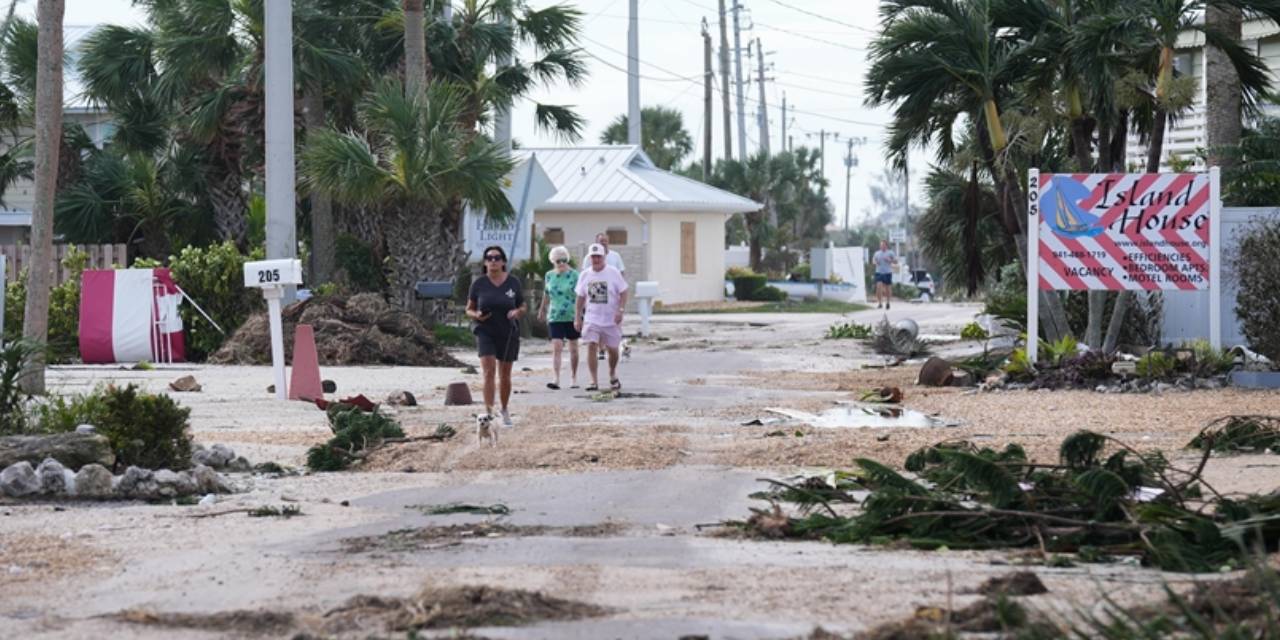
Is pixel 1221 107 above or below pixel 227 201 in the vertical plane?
above

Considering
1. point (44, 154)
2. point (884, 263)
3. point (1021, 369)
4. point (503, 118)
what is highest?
point (503, 118)

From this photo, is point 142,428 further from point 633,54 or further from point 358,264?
point 633,54

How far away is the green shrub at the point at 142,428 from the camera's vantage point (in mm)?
12039

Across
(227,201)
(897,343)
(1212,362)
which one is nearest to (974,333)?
(897,343)

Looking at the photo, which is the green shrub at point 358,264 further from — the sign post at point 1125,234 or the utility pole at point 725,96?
the utility pole at point 725,96

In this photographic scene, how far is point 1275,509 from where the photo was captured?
875cm

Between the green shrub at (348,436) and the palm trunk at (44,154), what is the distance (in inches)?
137

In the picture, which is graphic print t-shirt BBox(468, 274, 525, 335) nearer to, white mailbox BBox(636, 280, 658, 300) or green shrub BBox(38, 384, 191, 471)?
green shrub BBox(38, 384, 191, 471)

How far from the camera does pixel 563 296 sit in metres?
21.2

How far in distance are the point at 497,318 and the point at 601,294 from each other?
3.94 metres

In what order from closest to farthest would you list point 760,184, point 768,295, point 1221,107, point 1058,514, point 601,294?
point 1058,514, point 601,294, point 1221,107, point 768,295, point 760,184

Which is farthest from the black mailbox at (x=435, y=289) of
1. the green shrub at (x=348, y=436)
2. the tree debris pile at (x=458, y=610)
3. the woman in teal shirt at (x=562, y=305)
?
the tree debris pile at (x=458, y=610)

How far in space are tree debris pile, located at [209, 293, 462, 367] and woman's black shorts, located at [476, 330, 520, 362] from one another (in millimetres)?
8944

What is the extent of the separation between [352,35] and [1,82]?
663cm
